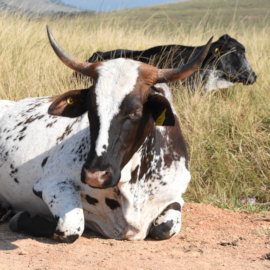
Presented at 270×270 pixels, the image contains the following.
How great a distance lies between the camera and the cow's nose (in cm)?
350

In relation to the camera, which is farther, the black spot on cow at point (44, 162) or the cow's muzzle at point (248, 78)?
the cow's muzzle at point (248, 78)

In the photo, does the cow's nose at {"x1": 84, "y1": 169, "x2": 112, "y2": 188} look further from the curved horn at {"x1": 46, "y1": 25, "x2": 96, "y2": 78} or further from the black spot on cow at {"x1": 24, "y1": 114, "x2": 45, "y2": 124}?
the black spot on cow at {"x1": 24, "y1": 114, "x2": 45, "y2": 124}

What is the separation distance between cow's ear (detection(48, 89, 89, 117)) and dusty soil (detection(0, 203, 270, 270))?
3.09 ft

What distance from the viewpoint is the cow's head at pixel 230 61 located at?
351 inches

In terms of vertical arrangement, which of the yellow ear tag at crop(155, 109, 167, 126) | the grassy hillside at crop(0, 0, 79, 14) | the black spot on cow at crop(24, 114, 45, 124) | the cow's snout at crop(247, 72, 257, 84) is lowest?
the black spot on cow at crop(24, 114, 45, 124)

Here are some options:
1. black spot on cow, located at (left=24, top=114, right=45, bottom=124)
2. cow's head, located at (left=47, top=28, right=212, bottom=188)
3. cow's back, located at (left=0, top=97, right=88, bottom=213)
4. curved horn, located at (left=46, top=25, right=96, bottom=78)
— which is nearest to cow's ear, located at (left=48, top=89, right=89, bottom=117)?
cow's head, located at (left=47, top=28, right=212, bottom=188)

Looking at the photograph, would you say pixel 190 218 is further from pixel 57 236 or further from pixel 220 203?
pixel 57 236

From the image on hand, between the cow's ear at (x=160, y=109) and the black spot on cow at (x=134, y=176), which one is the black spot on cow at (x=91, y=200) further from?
the cow's ear at (x=160, y=109)

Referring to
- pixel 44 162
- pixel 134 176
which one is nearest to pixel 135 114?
pixel 134 176

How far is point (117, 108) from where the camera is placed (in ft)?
12.1

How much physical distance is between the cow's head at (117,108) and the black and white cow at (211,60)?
4447 mm

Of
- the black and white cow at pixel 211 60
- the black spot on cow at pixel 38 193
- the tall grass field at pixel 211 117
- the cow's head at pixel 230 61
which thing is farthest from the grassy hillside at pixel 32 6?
the black spot on cow at pixel 38 193

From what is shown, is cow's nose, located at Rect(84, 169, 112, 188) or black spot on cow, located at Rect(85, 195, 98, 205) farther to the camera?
black spot on cow, located at Rect(85, 195, 98, 205)

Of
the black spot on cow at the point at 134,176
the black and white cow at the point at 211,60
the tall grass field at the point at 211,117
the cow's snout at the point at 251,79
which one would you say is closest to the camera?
the black spot on cow at the point at 134,176
